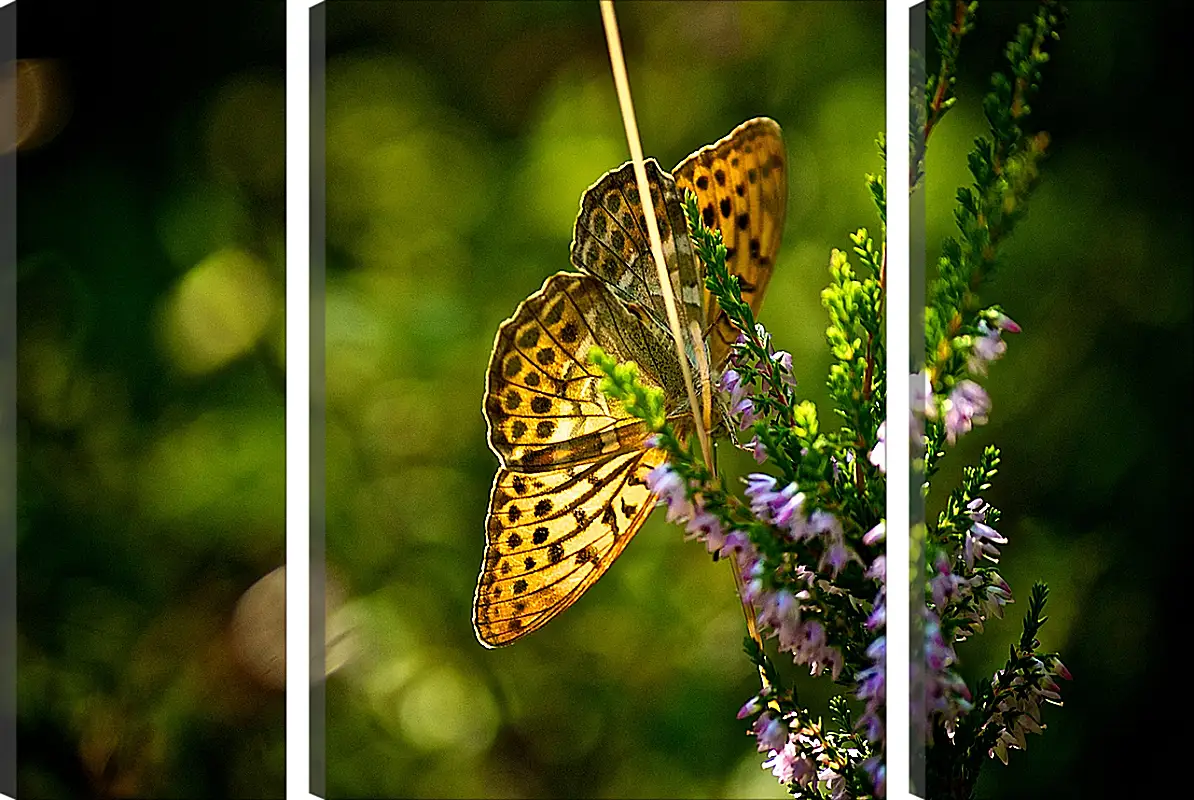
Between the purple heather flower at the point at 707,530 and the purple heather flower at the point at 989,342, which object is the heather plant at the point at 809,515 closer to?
the purple heather flower at the point at 707,530

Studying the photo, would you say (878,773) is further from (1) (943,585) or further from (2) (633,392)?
(2) (633,392)

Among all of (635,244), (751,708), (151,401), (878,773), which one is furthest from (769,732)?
(151,401)

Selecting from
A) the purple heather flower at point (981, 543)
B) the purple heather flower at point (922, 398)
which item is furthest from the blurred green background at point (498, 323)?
the purple heather flower at point (981, 543)

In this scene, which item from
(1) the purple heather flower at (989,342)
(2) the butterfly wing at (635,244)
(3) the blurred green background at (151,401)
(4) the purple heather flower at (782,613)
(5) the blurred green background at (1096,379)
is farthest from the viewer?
Result: (3) the blurred green background at (151,401)

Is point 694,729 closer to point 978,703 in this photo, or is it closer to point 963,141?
point 978,703

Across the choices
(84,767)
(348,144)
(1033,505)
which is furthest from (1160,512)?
(84,767)

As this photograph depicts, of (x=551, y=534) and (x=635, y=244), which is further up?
(x=635, y=244)
